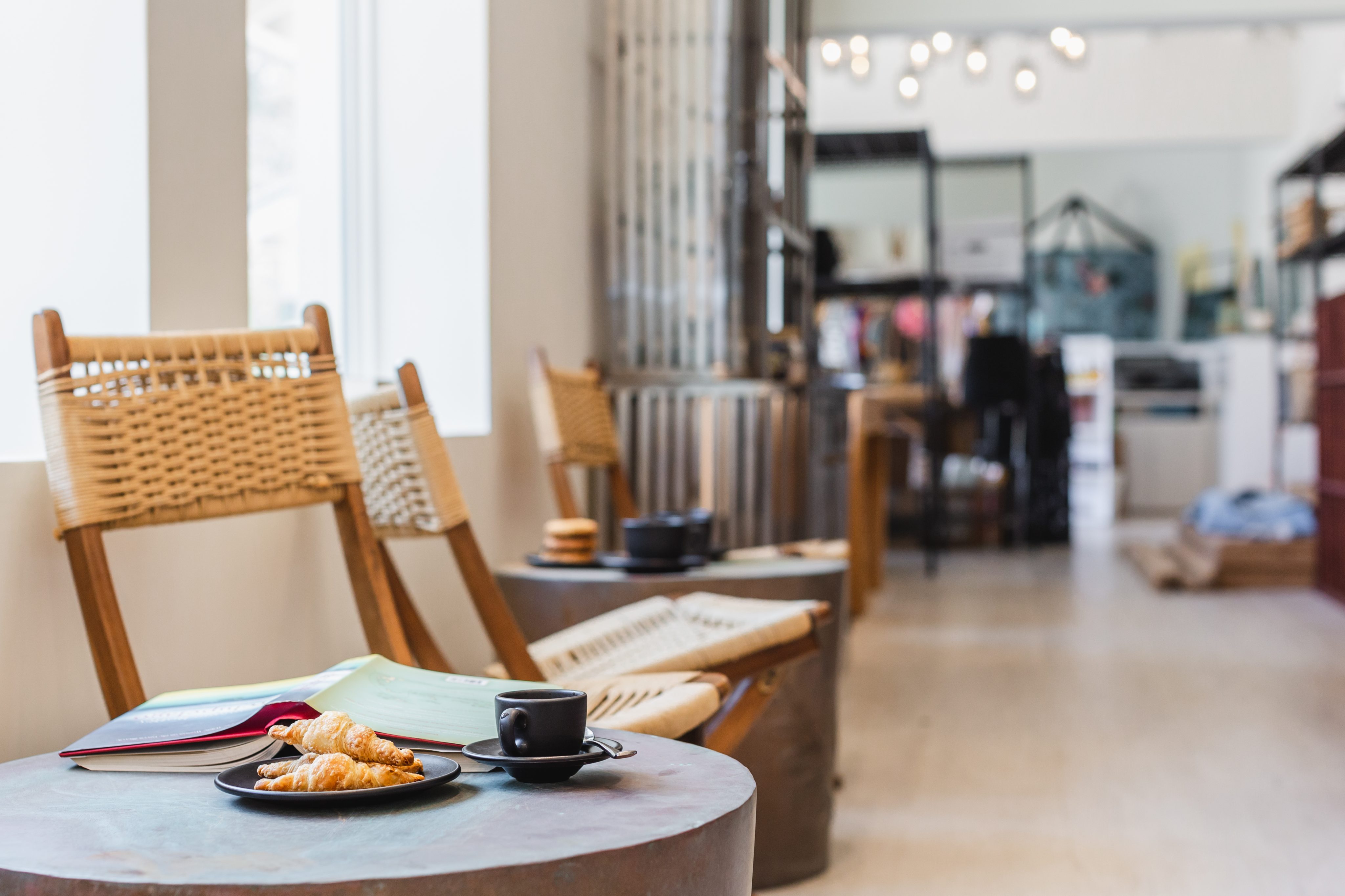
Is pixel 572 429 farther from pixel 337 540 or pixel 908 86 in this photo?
pixel 908 86

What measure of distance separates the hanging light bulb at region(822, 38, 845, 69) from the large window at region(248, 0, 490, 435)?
3.99 metres

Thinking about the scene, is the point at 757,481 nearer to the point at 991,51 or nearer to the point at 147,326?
the point at 147,326

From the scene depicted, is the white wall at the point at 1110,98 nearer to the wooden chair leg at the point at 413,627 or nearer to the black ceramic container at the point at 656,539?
the black ceramic container at the point at 656,539

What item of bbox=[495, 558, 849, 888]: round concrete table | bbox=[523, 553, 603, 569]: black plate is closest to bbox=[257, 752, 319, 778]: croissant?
bbox=[495, 558, 849, 888]: round concrete table

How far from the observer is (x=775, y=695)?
2326mm

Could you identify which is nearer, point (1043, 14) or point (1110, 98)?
point (1043, 14)

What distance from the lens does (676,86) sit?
3.52 m

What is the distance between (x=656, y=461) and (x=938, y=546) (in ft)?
17.3

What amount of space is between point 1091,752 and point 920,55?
4.98 meters

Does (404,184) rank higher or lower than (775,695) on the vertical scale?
higher

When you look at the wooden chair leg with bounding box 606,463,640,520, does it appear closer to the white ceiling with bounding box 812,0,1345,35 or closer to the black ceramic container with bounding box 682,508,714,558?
the black ceramic container with bounding box 682,508,714,558

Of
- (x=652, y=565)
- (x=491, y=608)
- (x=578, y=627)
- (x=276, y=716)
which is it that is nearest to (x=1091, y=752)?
(x=652, y=565)

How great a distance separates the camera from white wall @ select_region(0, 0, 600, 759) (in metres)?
1.42

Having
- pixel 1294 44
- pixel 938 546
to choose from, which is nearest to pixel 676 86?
pixel 938 546
